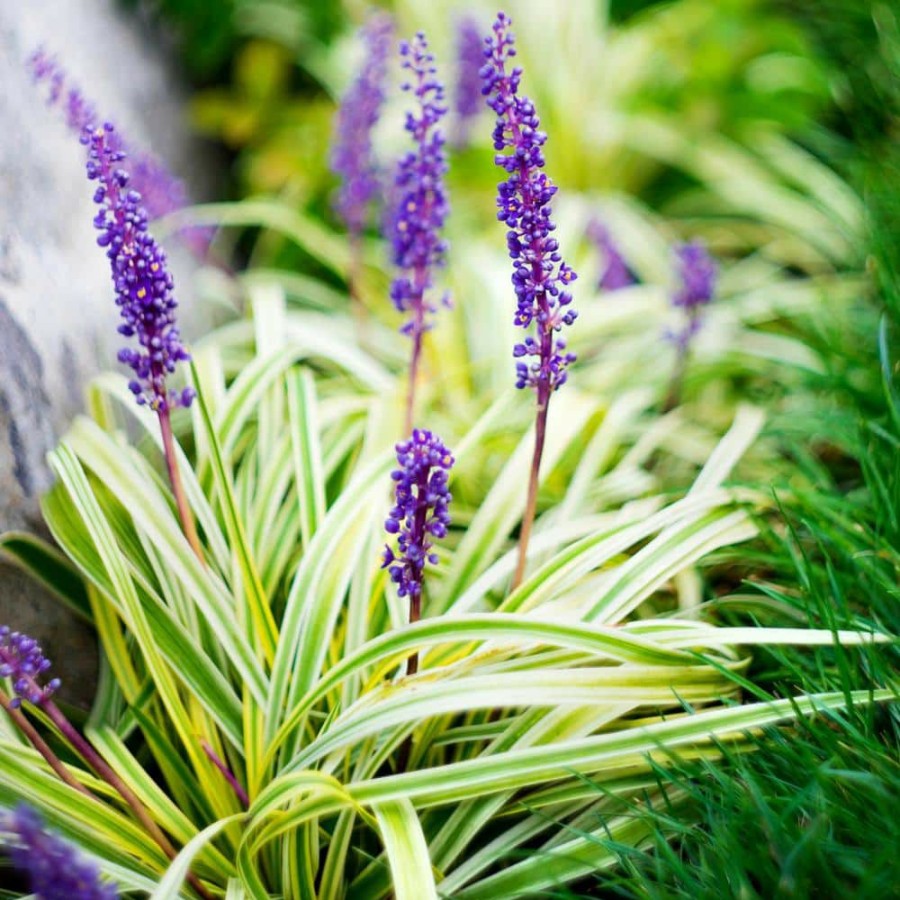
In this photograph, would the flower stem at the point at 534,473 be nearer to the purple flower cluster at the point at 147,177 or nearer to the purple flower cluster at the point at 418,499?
the purple flower cluster at the point at 418,499

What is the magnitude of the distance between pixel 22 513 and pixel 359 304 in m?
1.19

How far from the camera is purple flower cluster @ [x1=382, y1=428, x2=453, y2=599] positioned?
1.43 meters

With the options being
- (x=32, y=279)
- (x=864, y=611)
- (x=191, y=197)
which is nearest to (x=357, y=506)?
(x=32, y=279)

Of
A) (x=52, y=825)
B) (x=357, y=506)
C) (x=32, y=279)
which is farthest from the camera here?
(x=32, y=279)

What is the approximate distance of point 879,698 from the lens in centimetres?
156

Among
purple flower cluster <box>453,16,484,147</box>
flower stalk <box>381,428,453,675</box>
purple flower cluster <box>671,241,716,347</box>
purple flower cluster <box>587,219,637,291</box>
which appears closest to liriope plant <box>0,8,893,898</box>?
flower stalk <box>381,428,453,675</box>

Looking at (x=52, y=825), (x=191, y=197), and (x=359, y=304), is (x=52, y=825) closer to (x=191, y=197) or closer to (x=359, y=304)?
(x=359, y=304)

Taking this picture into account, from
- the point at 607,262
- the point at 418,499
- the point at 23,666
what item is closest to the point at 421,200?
the point at 418,499

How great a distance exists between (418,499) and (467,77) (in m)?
1.95

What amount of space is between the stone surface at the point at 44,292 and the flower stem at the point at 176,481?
14.0 inches

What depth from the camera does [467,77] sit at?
9.74ft

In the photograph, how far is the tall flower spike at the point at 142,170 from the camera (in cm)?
183

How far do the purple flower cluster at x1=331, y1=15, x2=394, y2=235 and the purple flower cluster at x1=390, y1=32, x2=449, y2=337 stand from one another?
1.49ft

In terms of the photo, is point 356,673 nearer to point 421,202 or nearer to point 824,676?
point 824,676
